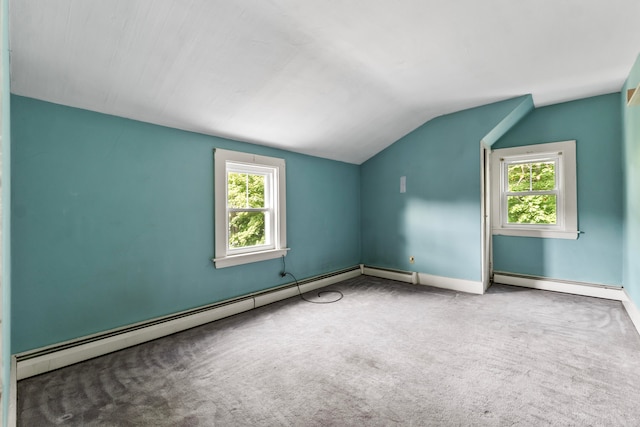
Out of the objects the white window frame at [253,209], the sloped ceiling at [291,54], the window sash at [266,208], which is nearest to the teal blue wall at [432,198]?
the sloped ceiling at [291,54]

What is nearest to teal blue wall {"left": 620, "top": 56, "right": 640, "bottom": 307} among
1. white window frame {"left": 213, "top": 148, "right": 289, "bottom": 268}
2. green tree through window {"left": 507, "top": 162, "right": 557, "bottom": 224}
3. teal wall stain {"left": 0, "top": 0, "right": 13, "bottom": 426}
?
green tree through window {"left": 507, "top": 162, "right": 557, "bottom": 224}

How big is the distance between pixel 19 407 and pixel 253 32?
279cm

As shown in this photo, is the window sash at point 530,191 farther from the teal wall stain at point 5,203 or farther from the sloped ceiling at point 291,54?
the teal wall stain at point 5,203

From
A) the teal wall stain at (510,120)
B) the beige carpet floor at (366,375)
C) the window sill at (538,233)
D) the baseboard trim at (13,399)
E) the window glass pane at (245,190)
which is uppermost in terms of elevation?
the teal wall stain at (510,120)

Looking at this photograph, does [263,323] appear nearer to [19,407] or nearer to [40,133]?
[19,407]

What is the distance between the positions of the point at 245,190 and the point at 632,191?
4048 millimetres

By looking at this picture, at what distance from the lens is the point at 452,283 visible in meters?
4.04

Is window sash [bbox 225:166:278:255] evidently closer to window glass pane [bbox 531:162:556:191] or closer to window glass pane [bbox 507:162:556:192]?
window glass pane [bbox 507:162:556:192]

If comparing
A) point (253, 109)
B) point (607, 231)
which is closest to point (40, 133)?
point (253, 109)

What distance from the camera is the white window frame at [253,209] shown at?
3.11 metres

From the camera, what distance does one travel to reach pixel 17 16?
158 cm

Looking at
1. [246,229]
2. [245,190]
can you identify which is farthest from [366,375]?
[245,190]

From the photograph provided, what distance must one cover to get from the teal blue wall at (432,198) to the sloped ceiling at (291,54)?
76 cm

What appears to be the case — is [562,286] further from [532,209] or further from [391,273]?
[391,273]
